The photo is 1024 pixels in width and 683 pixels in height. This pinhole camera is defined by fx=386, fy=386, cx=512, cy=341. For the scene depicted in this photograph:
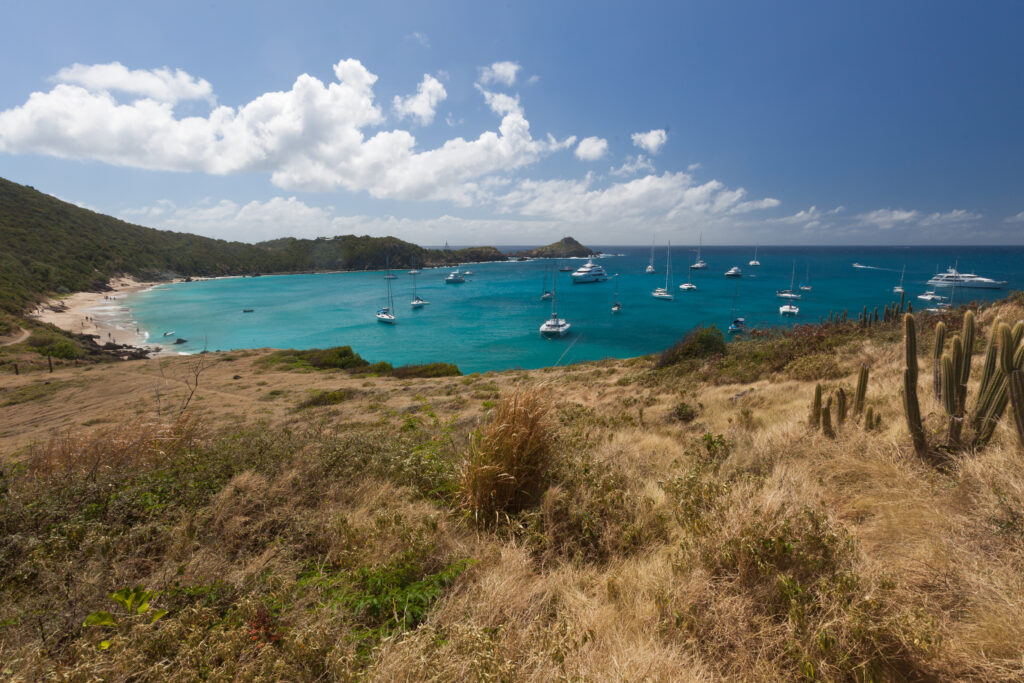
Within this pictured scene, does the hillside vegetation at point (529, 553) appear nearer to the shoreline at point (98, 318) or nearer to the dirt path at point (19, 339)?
the dirt path at point (19, 339)

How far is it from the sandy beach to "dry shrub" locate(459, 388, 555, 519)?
46.7 metres

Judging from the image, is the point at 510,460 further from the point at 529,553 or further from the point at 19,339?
the point at 19,339

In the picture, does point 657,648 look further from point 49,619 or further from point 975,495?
point 49,619

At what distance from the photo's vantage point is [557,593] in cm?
269

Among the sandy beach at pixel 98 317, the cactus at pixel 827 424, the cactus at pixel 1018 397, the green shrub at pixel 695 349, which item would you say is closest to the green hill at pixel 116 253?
the sandy beach at pixel 98 317

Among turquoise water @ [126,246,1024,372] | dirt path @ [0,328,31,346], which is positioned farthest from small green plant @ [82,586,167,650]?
dirt path @ [0,328,31,346]

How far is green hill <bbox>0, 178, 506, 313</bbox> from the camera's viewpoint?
5741cm

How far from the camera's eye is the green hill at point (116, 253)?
57.4 metres

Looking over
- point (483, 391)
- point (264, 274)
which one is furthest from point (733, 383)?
point (264, 274)

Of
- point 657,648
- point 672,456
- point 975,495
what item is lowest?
point 672,456

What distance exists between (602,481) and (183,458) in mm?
4995

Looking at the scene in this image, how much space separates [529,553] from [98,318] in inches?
2815

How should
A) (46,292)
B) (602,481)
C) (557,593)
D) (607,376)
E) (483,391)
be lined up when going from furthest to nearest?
1. (46,292)
2. (607,376)
3. (483,391)
4. (602,481)
5. (557,593)

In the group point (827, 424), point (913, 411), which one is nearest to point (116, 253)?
point (827, 424)
